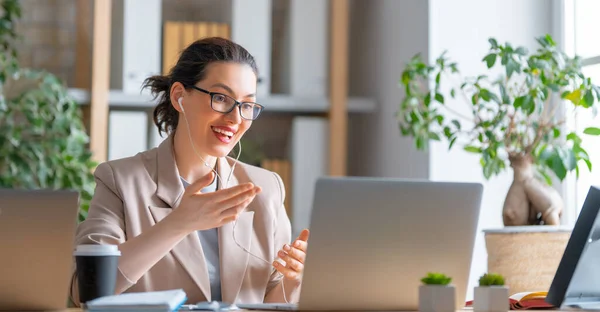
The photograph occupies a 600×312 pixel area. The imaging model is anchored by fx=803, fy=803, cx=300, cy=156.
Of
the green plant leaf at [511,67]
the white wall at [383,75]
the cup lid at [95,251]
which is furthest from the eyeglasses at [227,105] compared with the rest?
the white wall at [383,75]

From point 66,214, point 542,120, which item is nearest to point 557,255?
point 542,120

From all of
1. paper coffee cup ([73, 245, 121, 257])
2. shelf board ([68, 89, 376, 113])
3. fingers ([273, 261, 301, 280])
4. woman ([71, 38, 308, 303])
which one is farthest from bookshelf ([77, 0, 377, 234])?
paper coffee cup ([73, 245, 121, 257])

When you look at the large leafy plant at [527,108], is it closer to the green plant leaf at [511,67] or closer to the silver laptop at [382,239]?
the green plant leaf at [511,67]

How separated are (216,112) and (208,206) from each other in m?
0.52

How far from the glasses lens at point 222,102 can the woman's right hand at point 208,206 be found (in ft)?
1.57

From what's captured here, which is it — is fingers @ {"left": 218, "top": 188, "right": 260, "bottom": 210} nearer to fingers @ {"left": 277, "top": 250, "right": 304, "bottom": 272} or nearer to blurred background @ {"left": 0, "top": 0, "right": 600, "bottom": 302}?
fingers @ {"left": 277, "top": 250, "right": 304, "bottom": 272}

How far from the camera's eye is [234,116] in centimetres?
218

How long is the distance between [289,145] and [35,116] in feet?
4.04

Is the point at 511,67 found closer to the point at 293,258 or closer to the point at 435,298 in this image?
the point at 293,258

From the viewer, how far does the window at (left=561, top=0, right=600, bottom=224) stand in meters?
3.17

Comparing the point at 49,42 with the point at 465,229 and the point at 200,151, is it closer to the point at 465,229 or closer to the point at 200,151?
the point at 200,151

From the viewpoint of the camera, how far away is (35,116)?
3467 mm

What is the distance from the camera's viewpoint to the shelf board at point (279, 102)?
3701mm

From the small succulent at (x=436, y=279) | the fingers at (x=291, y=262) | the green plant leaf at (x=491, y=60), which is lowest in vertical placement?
the fingers at (x=291, y=262)
